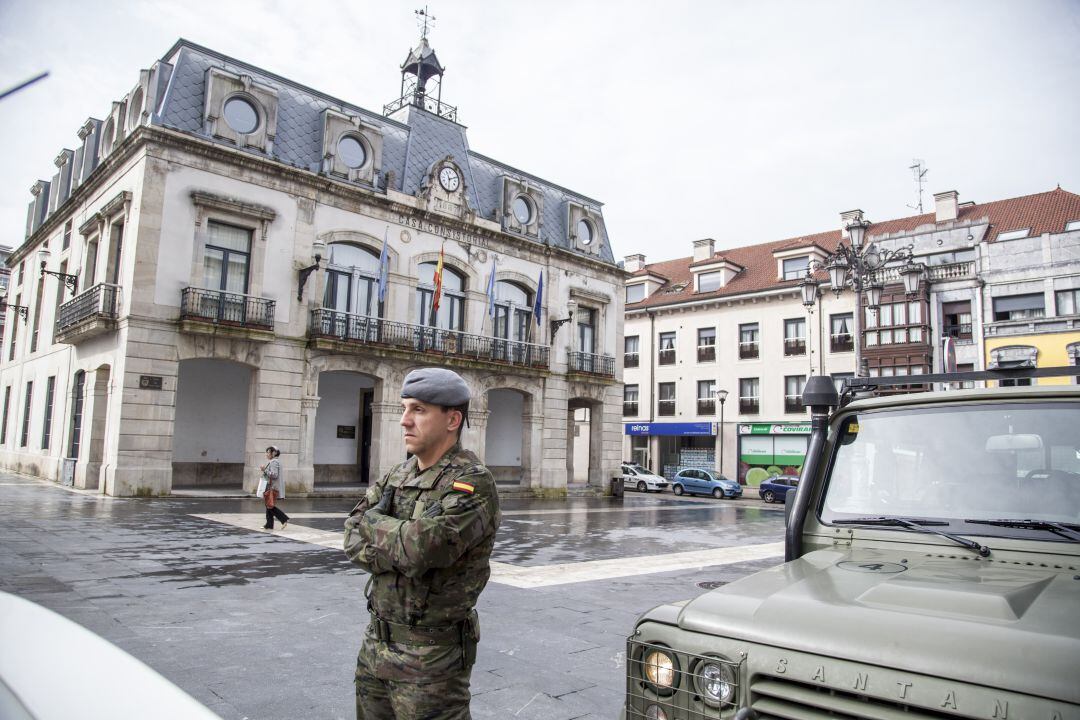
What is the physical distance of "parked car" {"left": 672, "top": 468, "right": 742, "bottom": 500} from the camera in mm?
33188

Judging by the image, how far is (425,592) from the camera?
2.59m

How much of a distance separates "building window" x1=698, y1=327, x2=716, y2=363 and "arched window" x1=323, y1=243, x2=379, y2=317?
22.4 meters

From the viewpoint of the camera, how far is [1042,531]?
304 cm

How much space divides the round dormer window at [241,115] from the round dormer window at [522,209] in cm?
1023

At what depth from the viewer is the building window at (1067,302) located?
2866 centimetres

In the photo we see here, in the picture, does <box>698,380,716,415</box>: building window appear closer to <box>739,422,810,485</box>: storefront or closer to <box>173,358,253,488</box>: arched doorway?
<box>739,422,810,485</box>: storefront

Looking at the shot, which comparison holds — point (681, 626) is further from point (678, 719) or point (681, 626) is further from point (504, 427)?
point (504, 427)

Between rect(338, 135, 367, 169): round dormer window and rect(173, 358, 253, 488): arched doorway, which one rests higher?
rect(338, 135, 367, 169): round dormer window

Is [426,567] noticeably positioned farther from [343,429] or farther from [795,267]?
[795,267]

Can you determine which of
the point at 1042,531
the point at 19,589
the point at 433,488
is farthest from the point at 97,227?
the point at 1042,531

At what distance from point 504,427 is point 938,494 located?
90.4ft

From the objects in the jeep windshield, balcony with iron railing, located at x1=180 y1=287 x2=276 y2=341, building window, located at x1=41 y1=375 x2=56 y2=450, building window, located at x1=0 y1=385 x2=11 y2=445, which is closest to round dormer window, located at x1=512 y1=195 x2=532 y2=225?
balcony with iron railing, located at x1=180 y1=287 x2=276 y2=341

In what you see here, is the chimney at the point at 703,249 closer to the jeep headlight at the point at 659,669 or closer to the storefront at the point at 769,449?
the storefront at the point at 769,449

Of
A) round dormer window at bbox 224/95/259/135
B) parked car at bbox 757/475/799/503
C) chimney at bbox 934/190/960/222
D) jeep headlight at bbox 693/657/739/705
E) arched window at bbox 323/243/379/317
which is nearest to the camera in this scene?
jeep headlight at bbox 693/657/739/705
